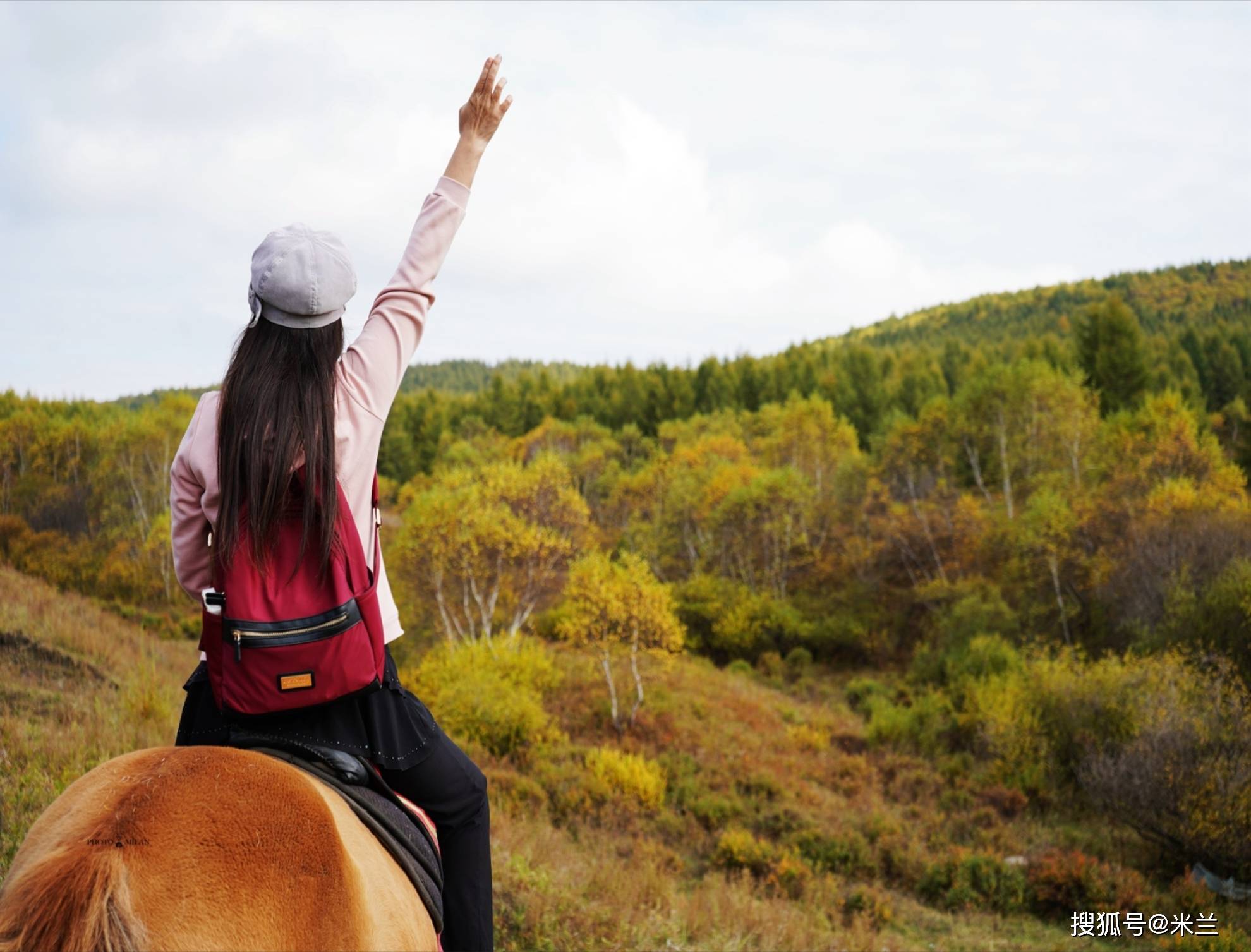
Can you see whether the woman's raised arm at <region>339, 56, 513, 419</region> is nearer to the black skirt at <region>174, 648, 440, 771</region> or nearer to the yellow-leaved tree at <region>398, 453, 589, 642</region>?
the black skirt at <region>174, 648, 440, 771</region>

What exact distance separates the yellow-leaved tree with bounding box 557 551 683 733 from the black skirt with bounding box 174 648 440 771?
23.2 meters

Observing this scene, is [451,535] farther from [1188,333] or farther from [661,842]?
[1188,333]

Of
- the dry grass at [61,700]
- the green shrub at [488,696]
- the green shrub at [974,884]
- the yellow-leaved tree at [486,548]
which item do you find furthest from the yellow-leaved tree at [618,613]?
the dry grass at [61,700]

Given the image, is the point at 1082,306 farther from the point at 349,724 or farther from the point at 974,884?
the point at 349,724

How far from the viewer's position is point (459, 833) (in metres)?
2.16

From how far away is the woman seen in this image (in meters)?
1.73

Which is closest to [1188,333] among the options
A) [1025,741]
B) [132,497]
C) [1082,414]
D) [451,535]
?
[1082,414]

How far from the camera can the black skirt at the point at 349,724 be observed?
1.83 meters

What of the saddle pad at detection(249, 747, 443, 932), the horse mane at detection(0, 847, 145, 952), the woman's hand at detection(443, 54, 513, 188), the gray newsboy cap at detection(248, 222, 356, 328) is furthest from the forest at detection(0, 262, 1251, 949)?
the woman's hand at detection(443, 54, 513, 188)

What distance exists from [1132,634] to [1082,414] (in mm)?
16455

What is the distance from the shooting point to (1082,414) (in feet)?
125

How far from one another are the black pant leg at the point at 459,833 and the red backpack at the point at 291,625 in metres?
0.40

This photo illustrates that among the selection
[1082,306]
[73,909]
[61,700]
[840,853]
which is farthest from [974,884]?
[1082,306]

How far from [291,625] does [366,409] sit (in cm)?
52
